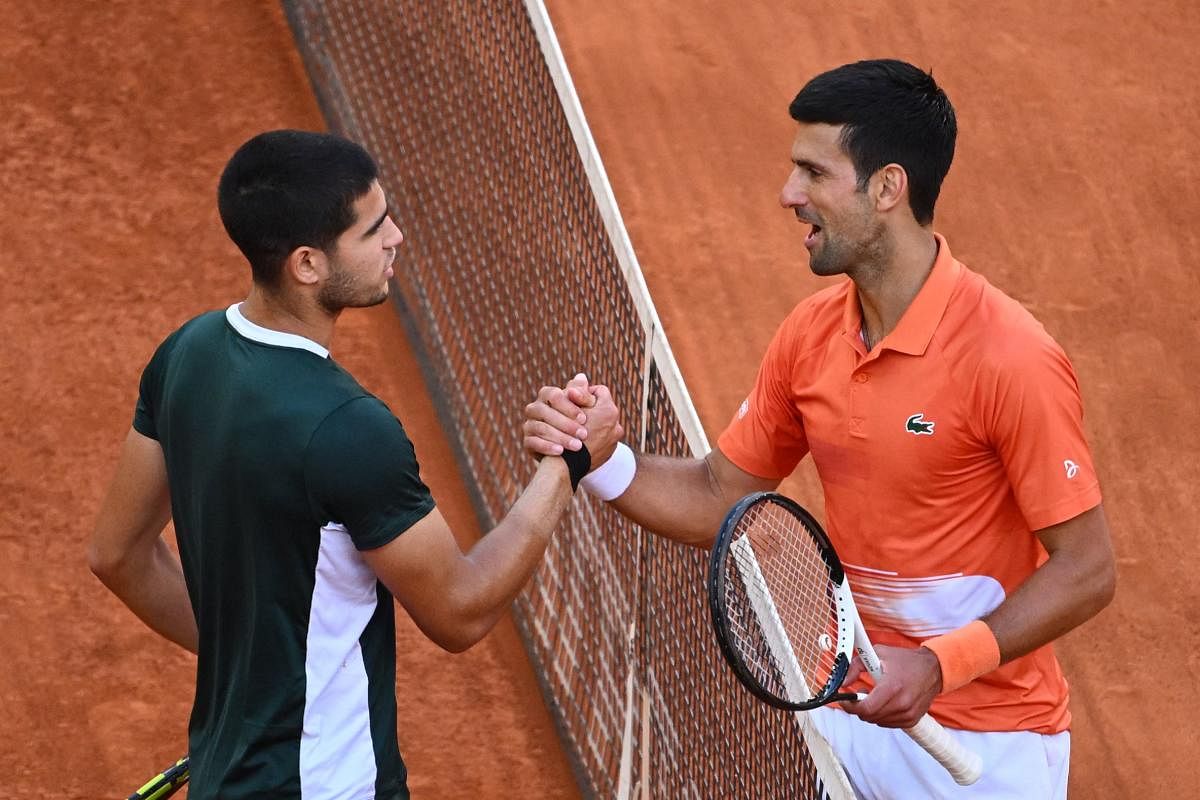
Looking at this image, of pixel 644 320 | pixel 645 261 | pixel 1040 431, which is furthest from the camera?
pixel 645 261

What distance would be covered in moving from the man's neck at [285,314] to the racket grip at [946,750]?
1.54 m

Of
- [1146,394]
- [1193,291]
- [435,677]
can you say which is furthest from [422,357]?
[1193,291]

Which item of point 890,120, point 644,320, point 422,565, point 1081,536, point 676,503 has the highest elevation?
point 890,120

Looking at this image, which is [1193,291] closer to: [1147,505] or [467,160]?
[1147,505]

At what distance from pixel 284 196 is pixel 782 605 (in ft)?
4.85

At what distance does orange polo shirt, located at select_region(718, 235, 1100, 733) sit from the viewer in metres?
3.64

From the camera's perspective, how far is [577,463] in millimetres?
3811

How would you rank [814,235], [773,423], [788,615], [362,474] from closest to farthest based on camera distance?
1. [362,474]
2. [788,615]
3. [814,235]
4. [773,423]

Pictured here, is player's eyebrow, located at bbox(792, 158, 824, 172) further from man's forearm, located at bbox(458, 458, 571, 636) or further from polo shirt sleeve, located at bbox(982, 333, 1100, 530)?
man's forearm, located at bbox(458, 458, 571, 636)

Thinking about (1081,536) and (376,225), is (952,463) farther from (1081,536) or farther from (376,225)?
(376,225)

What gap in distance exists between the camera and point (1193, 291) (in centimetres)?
845

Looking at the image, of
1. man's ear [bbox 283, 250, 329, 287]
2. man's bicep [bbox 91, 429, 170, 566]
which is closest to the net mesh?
man's ear [bbox 283, 250, 329, 287]

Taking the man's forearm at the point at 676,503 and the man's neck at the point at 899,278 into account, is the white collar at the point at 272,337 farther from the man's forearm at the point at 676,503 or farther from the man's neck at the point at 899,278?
the man's neck at the point at 899,278

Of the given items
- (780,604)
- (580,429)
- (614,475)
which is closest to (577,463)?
(580,429)
